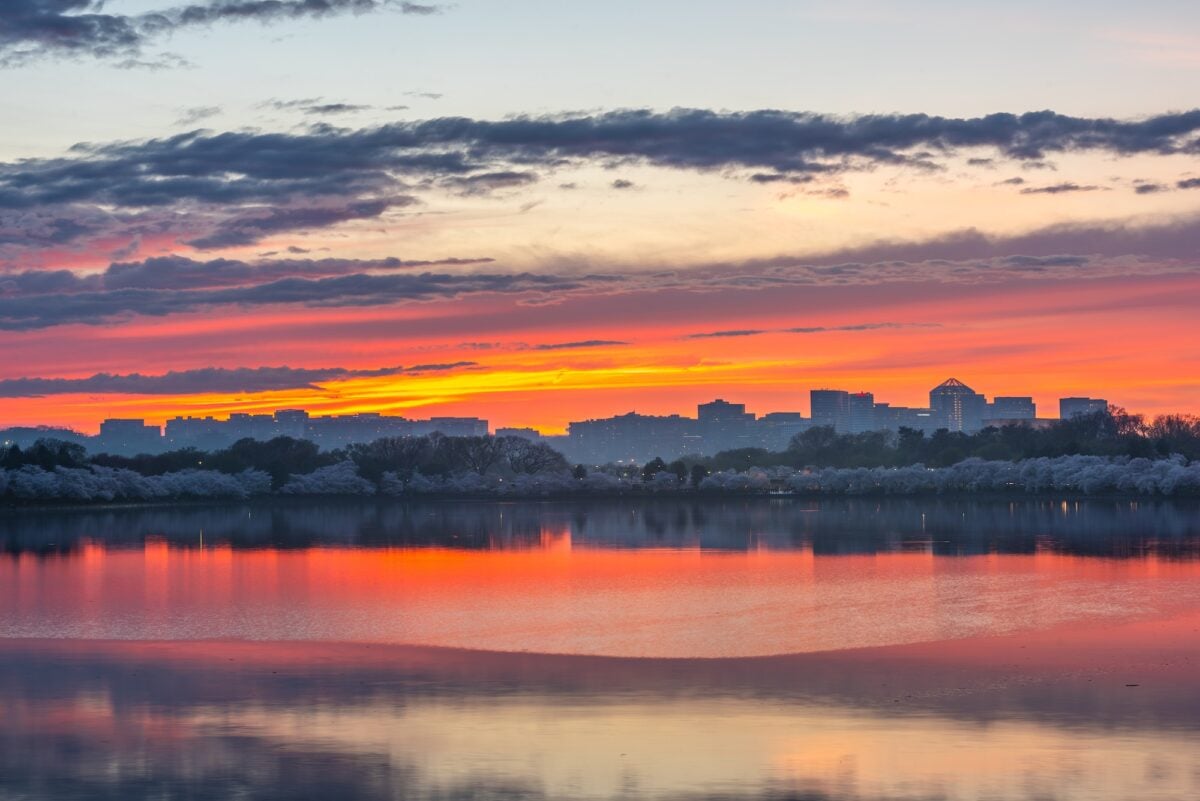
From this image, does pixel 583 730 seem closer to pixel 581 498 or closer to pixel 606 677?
pixel 606 677

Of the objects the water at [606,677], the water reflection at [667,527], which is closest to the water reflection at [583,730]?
the water at [606,677]

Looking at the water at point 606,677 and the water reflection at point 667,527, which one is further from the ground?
the water at point 606,677

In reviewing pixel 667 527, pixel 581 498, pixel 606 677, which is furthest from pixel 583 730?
pixel 581 498

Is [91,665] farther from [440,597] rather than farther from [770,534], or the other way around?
[770,534]

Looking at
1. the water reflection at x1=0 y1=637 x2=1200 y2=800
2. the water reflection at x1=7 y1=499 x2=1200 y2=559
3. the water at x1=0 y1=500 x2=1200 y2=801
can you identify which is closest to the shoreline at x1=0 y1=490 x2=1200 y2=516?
the water reflection at x1=7 y1=499 x2=1200 y2=559

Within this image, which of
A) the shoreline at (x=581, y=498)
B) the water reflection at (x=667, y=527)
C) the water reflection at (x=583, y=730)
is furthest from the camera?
the shoreline at (x=581, y=498)

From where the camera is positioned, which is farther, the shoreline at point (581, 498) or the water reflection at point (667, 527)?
the shoreline at point (581, 498)

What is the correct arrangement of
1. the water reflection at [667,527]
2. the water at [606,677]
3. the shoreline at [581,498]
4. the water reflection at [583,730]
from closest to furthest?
the water reflection at [583,730]
the water at [606,677]
the water reflection at [667,527]
the shoreline at [581,498]

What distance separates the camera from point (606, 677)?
2784cm

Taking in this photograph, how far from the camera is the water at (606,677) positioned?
19.5 metres

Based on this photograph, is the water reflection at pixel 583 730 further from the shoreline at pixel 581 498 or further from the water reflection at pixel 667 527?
the shoreline at pixel 581 498

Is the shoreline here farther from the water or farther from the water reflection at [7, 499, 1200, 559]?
the water

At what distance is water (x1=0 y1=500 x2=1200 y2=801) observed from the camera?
19.5 metres

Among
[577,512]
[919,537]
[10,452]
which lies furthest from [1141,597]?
[10,452]
